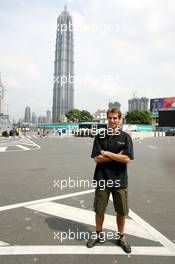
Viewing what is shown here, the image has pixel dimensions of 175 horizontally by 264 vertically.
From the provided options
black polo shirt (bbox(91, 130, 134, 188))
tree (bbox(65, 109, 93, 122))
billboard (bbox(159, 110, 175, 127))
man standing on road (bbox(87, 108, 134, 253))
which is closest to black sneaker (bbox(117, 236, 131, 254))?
man standing on road (bbox(87, 108, 134, 253))

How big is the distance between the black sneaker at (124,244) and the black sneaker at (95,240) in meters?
0.28

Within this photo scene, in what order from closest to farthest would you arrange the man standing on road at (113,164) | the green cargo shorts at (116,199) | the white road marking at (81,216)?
the man standing on road at (113,164), the green cargo shorts at (116,199), the white road marking at (81,216)

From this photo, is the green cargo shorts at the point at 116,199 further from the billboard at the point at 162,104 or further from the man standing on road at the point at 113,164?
the billboard at the point at 162,104

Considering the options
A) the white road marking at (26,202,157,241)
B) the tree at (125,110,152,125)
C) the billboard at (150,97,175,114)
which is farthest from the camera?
the tree at (125,110,152,125)

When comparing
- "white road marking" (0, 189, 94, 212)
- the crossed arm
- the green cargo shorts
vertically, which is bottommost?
"white road marking" (0, 189, 94, 212)

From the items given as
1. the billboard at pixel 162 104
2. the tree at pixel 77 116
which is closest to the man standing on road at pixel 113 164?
the billboard at pixel 162 104

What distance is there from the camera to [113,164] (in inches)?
175

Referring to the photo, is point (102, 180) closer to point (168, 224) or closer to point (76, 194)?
point (168, 224)

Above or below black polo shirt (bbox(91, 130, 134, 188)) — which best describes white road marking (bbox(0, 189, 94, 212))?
below

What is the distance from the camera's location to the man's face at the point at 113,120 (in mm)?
4395

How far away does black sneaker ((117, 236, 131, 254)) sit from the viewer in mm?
4355

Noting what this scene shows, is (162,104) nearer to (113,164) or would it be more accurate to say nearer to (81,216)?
(81,216)

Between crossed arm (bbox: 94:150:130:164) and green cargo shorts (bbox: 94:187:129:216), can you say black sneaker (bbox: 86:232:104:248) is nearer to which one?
green cargo shorts (bbox: 94:187:129:216)

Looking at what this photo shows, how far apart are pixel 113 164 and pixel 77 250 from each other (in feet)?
4.30
